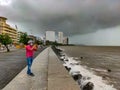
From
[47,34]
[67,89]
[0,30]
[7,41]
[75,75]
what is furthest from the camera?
[47,34]

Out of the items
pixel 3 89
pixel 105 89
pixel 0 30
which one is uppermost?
pixel 0 30

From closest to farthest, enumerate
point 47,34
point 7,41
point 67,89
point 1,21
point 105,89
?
point 67,89, point 105,89, point 7,41, point 1,21, point 47,34

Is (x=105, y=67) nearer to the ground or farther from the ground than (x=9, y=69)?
nearer to the ground

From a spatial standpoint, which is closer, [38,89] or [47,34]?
[38,89]

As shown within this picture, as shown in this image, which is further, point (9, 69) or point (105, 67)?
point (105, 67)

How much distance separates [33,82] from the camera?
973 centimetres

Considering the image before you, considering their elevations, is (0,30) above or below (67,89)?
above

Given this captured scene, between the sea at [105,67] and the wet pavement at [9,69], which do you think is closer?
the wet pavement at [9,69]

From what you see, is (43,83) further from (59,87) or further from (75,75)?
(75,75)

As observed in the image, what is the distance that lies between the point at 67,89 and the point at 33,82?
2.46m

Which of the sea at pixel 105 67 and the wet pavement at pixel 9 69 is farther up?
the wet pavement at pixel 9 69

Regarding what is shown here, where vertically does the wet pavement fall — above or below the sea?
above

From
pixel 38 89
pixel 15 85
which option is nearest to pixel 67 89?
pixel 38 89

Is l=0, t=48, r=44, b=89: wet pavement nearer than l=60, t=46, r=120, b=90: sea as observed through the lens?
Yes
